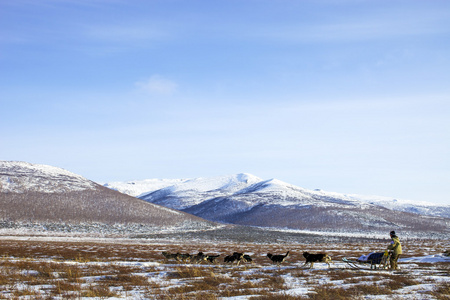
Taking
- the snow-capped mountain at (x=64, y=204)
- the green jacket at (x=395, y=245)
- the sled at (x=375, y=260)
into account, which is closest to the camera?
the green jacket at (x=395, y=245)

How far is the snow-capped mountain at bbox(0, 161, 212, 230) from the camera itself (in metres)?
104

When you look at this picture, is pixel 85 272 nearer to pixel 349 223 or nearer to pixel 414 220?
pixel 349 223

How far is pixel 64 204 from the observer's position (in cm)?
11625

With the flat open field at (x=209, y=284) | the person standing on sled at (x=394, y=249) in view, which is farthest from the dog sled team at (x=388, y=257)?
the flat open field at (x=209, y=284)

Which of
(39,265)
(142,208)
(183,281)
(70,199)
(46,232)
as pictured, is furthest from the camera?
(142,208)

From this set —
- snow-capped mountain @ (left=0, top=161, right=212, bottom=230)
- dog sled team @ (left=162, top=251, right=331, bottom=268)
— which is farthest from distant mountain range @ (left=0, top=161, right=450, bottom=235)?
dog sled team @ (left=162, top=251, right=331, bottom=268)

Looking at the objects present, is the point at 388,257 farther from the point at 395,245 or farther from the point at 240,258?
the point at 240,258

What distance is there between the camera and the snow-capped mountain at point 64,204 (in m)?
104

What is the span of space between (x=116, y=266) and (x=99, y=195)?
398ft

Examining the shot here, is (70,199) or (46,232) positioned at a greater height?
(70,199)

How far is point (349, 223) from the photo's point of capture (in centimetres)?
15688

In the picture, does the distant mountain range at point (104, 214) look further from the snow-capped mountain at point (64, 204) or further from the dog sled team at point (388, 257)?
the dog sled team at point (388, 257)

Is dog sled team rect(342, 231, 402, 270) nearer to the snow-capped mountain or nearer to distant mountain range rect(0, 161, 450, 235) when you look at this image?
distant mountain range rect(0, 161, 450, 235)

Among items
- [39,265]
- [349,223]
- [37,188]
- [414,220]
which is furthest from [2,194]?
[414,220]
